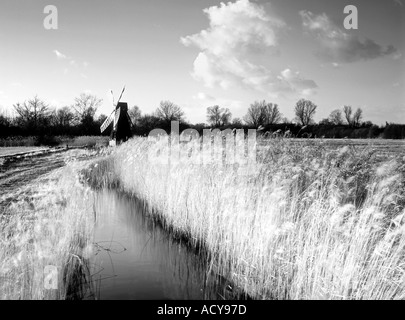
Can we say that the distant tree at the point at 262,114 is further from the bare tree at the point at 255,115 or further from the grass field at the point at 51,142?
the grass field at the point at 51,142

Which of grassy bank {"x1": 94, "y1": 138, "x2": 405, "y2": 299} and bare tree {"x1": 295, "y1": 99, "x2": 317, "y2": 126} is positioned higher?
bare tree {"x1": 295, "y1": 99, "x2": 317, "y2": 126}

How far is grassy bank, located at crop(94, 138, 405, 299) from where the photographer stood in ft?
9.73

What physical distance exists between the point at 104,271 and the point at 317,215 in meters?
2.97

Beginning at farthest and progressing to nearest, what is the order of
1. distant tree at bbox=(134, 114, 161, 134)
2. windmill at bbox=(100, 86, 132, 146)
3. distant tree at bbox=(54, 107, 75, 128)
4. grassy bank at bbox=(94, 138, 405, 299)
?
distant tree at bbox=(54, 107, 75, 128) → distant tree at bbox=(134, 114, 161, 134) → windmill at bbox=(100, 86, 132, 146) → grassy bank at bbox=(94, 138, 405, 299)

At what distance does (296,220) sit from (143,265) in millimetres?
2404

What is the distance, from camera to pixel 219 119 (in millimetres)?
37781

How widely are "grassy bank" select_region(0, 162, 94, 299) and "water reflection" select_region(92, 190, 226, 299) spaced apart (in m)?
0.29

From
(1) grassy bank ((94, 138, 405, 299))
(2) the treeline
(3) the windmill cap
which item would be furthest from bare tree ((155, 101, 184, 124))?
(1) grassy bank ((94, 138, 405, 299))

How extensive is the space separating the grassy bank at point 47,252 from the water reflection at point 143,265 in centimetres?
29

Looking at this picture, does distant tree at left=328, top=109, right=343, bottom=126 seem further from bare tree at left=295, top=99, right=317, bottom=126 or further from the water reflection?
the water reflection

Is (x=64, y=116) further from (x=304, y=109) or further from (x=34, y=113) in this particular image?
(x=304, y=109)

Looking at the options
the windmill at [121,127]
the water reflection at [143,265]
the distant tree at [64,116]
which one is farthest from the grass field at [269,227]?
the distant tree at [64,116]
